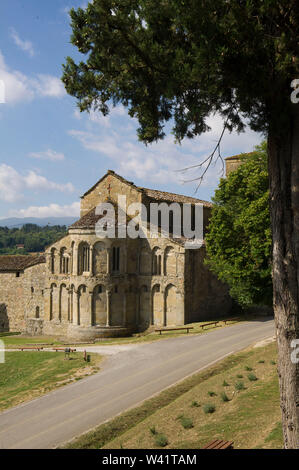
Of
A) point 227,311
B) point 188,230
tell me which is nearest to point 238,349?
point 227,311

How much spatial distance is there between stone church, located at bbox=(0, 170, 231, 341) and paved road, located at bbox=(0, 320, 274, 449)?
6.07 metres

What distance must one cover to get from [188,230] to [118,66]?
102 ft

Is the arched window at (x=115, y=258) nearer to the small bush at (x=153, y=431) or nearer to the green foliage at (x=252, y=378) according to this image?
the green foliage at (x=252, y=378)

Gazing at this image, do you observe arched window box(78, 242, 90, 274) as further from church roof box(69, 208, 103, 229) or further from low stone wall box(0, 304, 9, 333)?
low stone wall box(0, 304, 9, 333)

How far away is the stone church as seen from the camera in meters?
34.7

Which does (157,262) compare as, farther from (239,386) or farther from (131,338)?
(239,386)

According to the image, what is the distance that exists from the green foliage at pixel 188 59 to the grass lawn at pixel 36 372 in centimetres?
1580

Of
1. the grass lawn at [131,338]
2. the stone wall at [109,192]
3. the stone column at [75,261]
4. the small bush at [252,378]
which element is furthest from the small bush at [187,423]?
the stone wall at [109,192]

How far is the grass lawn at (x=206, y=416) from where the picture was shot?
12.6 metres

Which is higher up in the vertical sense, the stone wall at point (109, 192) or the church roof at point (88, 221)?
the stone wall at point (109, 192)

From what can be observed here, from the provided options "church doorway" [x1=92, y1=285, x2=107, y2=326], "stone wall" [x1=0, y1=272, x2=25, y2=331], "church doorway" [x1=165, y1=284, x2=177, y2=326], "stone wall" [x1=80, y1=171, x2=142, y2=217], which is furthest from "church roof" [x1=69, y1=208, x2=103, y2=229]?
"stone wall" [x1=0, y1=272, x2=25, y2=331]

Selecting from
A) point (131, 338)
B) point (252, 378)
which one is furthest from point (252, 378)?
point (131, 338)

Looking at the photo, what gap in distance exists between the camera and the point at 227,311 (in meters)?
40.0
